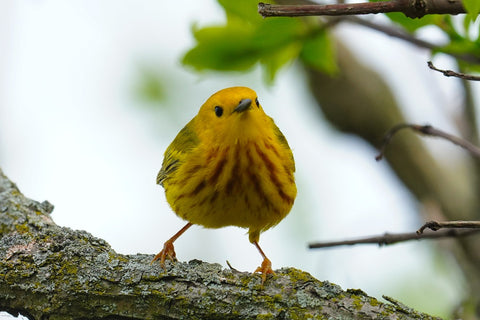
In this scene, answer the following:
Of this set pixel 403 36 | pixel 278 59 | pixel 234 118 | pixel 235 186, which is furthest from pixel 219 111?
pixel 403 36

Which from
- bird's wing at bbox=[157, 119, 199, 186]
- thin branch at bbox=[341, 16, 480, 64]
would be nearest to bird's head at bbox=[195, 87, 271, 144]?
bird's wing at bbox=[157, 119, 199, 186]

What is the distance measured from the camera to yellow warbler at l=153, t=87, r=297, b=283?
3.30 metres

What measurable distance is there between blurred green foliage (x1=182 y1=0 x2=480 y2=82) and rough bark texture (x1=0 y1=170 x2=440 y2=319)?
890 millimetres

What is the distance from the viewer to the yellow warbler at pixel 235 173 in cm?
330

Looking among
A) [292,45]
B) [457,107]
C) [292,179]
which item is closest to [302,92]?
[457,107]

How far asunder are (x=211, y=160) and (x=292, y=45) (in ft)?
2.78

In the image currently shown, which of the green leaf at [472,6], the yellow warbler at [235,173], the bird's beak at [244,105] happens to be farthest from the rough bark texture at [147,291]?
the green leaf at [472,6]

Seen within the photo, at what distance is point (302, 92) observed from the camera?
5.79m

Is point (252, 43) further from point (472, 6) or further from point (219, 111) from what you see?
point (472, 6)

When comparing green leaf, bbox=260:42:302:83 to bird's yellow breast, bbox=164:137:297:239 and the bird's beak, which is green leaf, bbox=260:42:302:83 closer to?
the bird's beak

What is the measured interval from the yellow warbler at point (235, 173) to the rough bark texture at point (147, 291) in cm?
62

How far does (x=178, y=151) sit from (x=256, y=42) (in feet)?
3.81

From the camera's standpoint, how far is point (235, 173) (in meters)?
3.29

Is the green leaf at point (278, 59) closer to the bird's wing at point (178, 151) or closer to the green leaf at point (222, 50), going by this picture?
the green leaf at point (222, 50)
